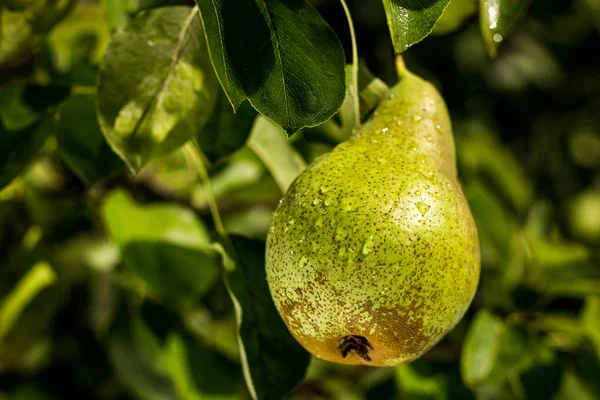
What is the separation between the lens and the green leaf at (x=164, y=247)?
1.10 m

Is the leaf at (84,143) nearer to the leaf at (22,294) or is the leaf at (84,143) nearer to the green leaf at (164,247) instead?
the green leaf at (164,247)

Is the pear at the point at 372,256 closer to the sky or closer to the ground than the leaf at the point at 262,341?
closer to the sky

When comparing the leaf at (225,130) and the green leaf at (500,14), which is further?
the leaf at (225,130)

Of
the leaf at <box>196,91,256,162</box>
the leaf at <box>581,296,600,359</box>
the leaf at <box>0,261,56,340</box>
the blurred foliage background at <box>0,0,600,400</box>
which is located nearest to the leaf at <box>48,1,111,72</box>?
the blurred foliage background at <box>0,0,600,400</box>

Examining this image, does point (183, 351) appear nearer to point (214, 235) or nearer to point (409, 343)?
point (214, 235)

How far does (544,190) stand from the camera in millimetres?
1958

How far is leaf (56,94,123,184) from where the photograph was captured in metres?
0.87

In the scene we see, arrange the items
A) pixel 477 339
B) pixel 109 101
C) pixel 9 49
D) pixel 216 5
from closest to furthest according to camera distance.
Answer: pixel 216 5 < pixel 109 101 < pixel 9 49 < pixel 477 339

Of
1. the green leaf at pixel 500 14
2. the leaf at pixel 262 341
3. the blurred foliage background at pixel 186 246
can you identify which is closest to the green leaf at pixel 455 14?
the blurred foliage background at pixel 186 246

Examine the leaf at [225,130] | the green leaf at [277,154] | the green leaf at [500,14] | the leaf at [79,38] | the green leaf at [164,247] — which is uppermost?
the green leaf at [500,14]

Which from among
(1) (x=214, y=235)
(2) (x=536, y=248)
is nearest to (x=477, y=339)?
(2) (x=536, y=248)

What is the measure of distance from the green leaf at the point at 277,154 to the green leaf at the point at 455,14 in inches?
10.3

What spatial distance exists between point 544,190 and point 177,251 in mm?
1258

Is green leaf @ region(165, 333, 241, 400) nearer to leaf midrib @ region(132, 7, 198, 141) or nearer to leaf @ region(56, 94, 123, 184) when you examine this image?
leaf @ region(56, 94, 123, 184)
